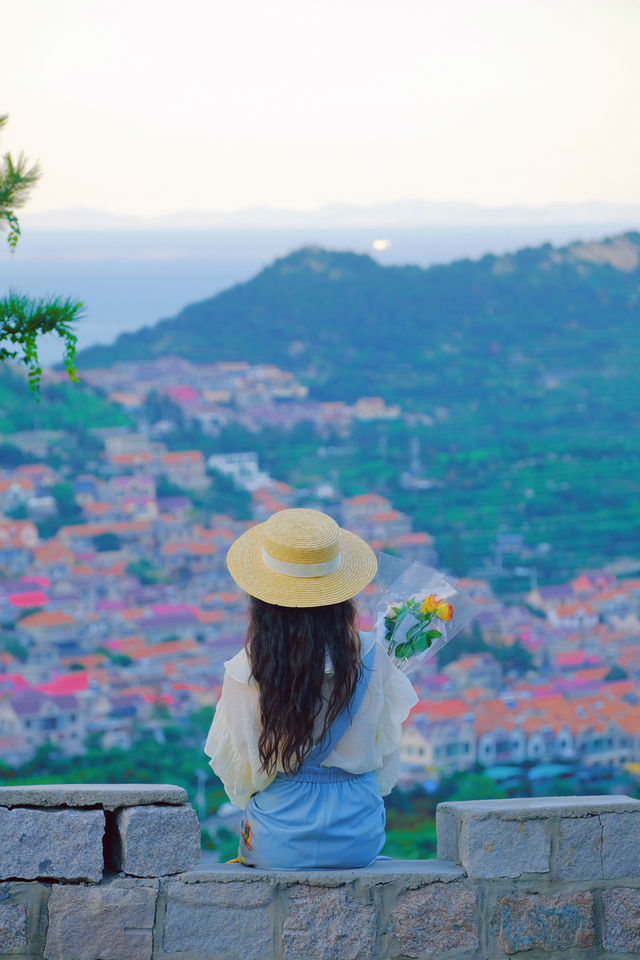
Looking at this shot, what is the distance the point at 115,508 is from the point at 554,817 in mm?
28715

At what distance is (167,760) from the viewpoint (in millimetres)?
17328

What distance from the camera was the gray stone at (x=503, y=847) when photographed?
1524 millimetres

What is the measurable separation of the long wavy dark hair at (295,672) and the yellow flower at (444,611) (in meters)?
0.24

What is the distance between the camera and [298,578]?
1.61 meters

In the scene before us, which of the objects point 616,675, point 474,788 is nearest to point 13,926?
point 474,788

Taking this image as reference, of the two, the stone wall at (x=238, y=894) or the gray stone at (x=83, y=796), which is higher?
the gray stone at (x=83, y=796)

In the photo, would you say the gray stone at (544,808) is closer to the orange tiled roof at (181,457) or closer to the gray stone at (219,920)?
the gray stone at (219,920)

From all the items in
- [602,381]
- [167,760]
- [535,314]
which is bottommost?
[167,760]

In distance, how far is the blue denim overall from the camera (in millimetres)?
1565

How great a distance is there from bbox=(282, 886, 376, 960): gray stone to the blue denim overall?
0.08 meters

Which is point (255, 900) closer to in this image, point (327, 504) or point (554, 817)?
point (554, 817)

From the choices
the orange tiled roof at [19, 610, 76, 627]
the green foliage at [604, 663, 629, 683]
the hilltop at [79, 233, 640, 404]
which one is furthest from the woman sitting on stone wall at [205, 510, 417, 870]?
the hilltop at [79, 233, 640, 404]

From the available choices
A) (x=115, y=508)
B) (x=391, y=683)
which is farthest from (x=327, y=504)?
(x=391, y=683)

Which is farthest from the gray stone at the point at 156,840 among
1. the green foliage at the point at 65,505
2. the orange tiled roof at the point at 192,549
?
the green foliage at the point at 65,505
